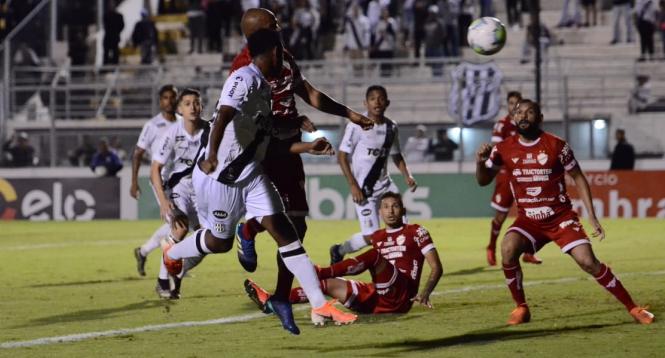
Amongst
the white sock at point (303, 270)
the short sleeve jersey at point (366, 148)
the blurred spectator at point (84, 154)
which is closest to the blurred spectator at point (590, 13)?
the blurred spectator at point (84, 154)

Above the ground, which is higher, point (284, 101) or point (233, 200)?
point (284, 101)

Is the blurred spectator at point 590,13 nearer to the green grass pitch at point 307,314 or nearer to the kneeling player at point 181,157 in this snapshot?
the green grass pitch at point 307,314

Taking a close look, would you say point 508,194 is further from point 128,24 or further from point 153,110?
point 128,24

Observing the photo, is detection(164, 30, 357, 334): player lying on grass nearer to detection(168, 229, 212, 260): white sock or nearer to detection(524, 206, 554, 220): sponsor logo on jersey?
detection(168, 229, 212, 260): white sock

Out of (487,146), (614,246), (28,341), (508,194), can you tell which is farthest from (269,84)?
(614,246)

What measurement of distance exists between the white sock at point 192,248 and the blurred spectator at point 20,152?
60.0ft

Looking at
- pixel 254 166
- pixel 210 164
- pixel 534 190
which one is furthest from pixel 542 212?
pixel 210 164

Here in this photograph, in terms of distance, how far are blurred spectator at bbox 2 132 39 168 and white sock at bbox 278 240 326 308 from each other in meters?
20.5

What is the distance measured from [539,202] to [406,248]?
4.48ft

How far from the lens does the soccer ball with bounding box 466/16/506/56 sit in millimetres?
14906

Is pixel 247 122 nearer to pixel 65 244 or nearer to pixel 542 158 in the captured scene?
pixel 542 158

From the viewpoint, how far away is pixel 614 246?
19.2 meters

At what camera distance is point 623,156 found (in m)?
26.1

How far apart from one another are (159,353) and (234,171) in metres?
1.39
